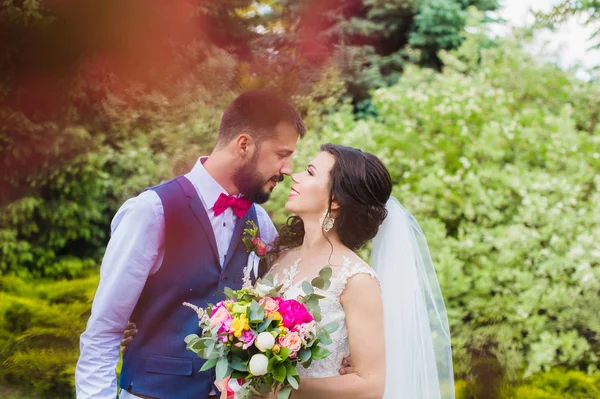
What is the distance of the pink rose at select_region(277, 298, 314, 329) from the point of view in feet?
5.96

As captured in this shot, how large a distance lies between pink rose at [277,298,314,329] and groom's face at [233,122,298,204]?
0.56 metres

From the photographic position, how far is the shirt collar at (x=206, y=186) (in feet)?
7.38

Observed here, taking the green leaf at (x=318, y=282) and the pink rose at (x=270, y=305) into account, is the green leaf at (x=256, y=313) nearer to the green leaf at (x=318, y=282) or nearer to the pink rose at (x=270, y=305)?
the pink rose at (x=270, y=305)

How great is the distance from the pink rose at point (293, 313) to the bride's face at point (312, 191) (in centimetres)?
52

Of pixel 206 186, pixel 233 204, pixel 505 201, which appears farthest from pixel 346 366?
pixel 505 201

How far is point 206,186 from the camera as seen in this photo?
227cm

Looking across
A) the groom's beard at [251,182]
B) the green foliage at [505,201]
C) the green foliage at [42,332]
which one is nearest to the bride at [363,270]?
the groom's beard at [251,182]

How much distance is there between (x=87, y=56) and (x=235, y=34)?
14.8 inches

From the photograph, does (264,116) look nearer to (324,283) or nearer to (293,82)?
(293,82)

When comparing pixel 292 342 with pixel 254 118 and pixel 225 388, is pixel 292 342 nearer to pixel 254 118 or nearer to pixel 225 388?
pixel 225 388

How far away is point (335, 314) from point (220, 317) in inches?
20.5

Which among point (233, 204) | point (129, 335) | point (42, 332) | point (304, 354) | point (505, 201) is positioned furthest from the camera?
point (505, 201)

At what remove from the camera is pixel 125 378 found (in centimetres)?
212

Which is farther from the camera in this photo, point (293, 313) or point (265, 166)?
point (265, 166)
